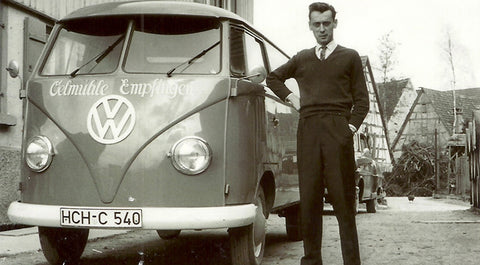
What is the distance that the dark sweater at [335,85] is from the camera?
5.09 m

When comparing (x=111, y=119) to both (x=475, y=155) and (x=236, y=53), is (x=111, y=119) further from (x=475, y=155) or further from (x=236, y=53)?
(x=475, y=155)

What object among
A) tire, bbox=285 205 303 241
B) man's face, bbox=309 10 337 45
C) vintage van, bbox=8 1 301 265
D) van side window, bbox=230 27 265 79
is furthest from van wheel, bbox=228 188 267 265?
tire, bbox=285 205 303 241

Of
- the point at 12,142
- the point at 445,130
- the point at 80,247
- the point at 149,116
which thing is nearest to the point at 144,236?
the point at 12,142

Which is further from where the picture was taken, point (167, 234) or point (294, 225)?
point (294, 225)

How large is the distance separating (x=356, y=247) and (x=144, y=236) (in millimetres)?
5063

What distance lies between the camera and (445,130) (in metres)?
49.2

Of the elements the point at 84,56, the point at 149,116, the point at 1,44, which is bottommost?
the point at 149,116

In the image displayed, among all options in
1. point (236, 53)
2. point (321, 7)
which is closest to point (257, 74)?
point (236, 53)

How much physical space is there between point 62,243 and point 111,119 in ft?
4.82

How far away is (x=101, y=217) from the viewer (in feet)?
17.7

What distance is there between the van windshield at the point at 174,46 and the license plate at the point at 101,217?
1.14 m

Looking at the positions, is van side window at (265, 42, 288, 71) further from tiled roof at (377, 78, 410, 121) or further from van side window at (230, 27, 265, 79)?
tiled roof at (377, 78, 410, 121)

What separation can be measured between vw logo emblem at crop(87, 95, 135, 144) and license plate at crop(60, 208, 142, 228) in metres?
0.53

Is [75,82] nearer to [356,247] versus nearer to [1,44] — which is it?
[356,247]
